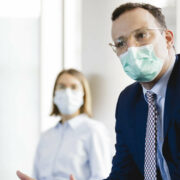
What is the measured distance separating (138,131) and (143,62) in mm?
271

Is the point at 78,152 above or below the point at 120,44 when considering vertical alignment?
below

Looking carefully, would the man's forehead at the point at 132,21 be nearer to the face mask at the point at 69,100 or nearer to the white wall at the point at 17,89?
the face mask at the point at 69,100

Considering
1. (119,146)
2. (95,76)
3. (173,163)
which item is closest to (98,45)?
(95,76)

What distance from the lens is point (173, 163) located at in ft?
4.29

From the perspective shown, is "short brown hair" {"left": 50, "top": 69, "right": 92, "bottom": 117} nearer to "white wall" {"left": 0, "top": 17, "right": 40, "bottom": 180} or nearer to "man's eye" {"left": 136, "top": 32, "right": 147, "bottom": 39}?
"white wall" {"left": 0, "top": 17, "right": 40, "bottom": 180}

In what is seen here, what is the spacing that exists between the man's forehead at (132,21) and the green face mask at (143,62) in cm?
7

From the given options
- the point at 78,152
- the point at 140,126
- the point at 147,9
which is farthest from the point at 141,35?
the point at 78,152

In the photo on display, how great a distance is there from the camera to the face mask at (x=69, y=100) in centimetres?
280

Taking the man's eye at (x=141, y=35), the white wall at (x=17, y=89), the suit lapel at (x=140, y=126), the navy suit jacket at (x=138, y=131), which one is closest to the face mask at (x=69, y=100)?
the white wall at (x=17, y=89)

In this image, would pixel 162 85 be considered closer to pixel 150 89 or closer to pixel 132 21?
pixel 150 89

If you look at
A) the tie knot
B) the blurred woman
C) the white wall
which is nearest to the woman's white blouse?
the blurred woman

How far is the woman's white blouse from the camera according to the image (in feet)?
8.51

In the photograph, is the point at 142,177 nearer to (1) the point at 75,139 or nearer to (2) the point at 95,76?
(1) the point at 75,139

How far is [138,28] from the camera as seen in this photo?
138 cm
